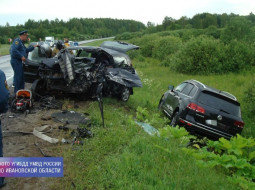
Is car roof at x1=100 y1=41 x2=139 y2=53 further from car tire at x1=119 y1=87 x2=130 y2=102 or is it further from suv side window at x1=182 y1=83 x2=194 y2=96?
suv side window at x1=182 y1=83 x2=194 y2=96

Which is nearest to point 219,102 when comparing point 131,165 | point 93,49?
point 131,165

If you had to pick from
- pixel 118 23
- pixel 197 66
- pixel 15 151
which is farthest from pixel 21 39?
pixel 118 23

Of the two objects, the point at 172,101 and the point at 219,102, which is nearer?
the point at 219,102

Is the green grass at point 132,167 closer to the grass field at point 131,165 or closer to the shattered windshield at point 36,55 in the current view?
the grass field at point 131,165

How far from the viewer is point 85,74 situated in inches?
357

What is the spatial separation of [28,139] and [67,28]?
104456 millimetres

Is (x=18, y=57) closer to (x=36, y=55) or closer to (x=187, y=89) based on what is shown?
(x=36, y=55)

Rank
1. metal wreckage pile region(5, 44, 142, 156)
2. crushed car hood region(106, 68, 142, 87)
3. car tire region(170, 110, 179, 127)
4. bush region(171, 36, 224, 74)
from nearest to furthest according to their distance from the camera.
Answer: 1. car tire region(170, 110, 179, 127)
2. metal wreckage pile region(5, 44, 142, 156)
3. crushed car hood region(106, 68, 142, 87)
4. bush region(171, 36, 224, 74)

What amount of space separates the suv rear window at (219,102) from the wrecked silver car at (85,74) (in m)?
2.47

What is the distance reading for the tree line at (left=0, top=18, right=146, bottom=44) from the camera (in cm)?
6244

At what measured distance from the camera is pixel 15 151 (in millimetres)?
5355

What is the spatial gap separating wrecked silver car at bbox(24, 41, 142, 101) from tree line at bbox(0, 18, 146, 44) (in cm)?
4937

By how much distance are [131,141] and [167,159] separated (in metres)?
1.14

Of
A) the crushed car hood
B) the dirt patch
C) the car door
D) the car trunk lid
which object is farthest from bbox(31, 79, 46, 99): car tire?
the car trunk lid
